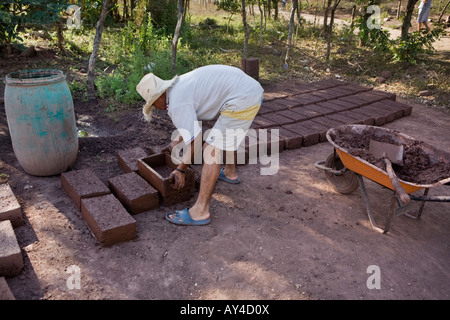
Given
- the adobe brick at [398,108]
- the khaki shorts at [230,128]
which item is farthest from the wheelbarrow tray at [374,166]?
the adobe brick at [398,108]

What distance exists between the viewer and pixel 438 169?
11.6 feet

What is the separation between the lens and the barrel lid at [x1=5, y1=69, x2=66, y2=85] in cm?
384

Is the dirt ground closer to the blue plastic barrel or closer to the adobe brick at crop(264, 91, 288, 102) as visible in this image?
the blue plastic barrel

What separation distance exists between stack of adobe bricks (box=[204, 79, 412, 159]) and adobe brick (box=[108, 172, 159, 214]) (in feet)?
5.03

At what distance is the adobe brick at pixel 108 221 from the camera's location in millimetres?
3178

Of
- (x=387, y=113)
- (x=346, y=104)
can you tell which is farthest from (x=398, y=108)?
(x=346, y=104)

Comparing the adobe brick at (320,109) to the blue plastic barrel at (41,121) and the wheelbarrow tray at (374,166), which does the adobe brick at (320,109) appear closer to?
the wheelbarrow tray at (374,166)

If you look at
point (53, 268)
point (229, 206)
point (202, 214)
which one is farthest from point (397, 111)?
point (53, 268)

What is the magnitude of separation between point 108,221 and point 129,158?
48.6 inches

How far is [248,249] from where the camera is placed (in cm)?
325

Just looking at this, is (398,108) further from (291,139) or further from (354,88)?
(291,139)

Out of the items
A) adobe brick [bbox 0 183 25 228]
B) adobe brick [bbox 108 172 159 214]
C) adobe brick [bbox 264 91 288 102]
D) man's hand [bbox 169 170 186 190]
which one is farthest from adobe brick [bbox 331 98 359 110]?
adobe brick [bbox 0 183 25 228]

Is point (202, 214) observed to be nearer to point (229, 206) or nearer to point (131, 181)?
point (229, 206)

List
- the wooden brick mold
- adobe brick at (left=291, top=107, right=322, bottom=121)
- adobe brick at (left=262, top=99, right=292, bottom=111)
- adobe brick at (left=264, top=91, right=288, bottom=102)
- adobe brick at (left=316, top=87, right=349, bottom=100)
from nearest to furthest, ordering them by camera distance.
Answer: the wooden brick mold
adobe brick at (left=291, top=107, right=322, bottom=121)
adobe brick at (left=262, top=99, right=292, bottom=111)
adobe brick at (left=264, top=91, right=288, bottom=102)
adobe brick at (left=316, top=87, right=349, bottom=100)
